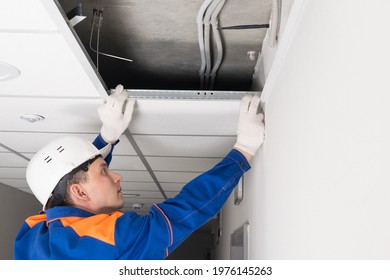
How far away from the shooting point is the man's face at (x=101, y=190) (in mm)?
2152

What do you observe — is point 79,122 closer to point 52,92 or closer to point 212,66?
point 52,92

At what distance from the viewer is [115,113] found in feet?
7.48

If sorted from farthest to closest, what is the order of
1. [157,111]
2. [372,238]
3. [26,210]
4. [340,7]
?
[26,210], [157,111], [340,7], [372,238]

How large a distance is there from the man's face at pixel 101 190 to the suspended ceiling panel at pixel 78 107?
42 cm

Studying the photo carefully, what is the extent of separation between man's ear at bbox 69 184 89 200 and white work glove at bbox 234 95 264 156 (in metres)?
0.85

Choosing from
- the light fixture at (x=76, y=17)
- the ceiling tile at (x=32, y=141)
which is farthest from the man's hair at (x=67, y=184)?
the light fixture at (x=76, y=17)

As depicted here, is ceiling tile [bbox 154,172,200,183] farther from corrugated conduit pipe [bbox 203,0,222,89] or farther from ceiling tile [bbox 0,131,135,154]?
corrugated conduit pipe [bbox 203,0,222,89]

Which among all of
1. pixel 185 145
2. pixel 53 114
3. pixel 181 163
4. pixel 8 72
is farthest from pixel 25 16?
pixel 181 163

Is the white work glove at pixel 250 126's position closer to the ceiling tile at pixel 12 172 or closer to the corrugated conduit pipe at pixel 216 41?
the corrugated conduit pipe at pixel 216 41

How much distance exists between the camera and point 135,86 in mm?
3080

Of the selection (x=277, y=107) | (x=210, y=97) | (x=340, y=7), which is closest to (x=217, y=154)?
(x=210, y=97)

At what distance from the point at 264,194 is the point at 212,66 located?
1055 mm

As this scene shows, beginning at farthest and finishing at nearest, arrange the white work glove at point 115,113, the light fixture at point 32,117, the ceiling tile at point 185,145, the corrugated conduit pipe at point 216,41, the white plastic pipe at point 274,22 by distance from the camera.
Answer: the ceiling tile at point 185,145 < the light fixture at point 32,117 < the white work glove at point 115,113 < the corrugated conduit pipe at point 216,41 < the white plastic pipe at point 274,22

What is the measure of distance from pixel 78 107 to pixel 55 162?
1.31 ft
